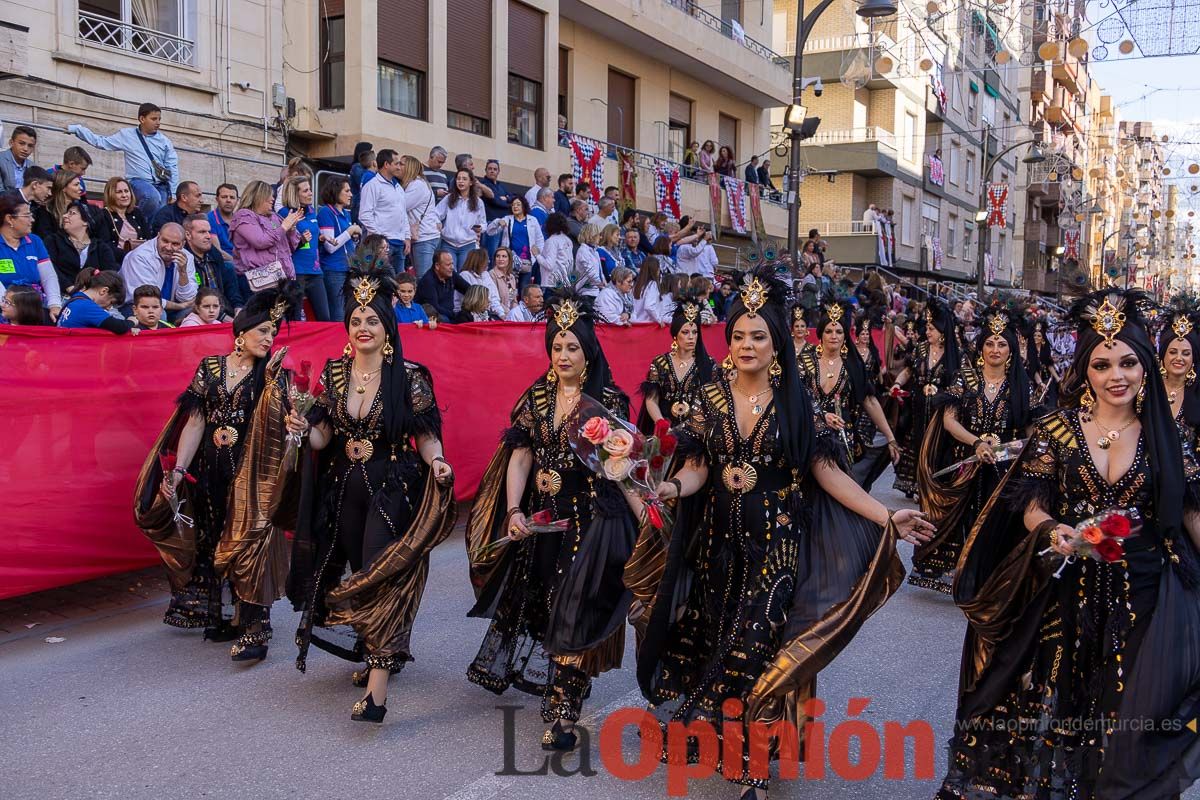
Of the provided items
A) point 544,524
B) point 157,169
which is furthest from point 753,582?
point 157,169

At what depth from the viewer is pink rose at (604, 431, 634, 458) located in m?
4.07

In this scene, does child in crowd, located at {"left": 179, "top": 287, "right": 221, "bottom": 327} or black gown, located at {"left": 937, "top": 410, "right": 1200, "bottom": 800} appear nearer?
black gown, located at {"left": 937, "top": 410, "right": 1200, "bottom": 800}

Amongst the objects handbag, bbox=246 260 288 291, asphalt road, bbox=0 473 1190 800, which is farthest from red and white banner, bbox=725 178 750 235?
asphalt road, bbox=0 473 1190 800

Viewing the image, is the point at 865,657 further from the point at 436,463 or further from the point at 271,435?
the point at 271,435

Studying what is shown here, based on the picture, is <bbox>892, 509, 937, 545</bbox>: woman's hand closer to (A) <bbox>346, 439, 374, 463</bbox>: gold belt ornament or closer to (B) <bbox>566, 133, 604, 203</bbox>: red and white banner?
(A) <bbox>346, 439, 374, 463</bbox>: gold belt ornament

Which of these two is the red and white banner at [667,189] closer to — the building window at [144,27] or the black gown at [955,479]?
the building window at [144,27]

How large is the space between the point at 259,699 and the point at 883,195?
35722 mm

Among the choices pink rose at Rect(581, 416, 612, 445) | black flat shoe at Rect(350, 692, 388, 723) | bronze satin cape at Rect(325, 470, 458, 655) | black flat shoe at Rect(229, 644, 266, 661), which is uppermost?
pink rose at Rect(581, 416, 612, 445)

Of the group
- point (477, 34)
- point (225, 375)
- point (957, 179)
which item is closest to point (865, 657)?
point (225, 375)

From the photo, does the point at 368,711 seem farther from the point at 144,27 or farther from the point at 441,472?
the point at 144,27

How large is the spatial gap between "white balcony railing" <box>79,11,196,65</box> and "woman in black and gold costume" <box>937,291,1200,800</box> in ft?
37.6

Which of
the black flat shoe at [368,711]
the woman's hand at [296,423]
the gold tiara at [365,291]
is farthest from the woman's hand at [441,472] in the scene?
the black flat shoe at [368,711]

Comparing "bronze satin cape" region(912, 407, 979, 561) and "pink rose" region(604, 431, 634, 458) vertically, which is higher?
"pink rose" region(604, 431, 634, 458)

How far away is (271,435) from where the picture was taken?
5906mm
